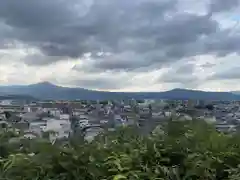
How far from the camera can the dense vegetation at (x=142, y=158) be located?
2652 mm

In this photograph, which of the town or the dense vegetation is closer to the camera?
the dense vegetation

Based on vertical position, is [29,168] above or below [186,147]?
below

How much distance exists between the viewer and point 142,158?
2.78 metres

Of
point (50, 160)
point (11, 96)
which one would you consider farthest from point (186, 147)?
point (11, 96)

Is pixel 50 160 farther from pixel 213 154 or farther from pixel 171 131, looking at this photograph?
pixel 213 154

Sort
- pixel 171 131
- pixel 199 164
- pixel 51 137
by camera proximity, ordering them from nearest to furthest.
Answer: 1. pixel 199 164
2. pixel 171 131
3. pixel 51 137

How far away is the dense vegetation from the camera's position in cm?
265

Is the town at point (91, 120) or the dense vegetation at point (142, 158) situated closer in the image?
the dense vegetation at point (142, 158)

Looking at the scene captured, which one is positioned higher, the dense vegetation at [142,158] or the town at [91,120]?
the town at [91,120]

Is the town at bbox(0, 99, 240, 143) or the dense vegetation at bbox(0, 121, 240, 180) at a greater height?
the town at bbox(0, 99, 240, 143)

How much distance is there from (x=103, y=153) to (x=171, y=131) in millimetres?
543

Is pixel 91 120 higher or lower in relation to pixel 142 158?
higher

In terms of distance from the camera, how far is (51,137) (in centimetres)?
327

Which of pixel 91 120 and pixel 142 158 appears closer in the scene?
pixel 142 158
